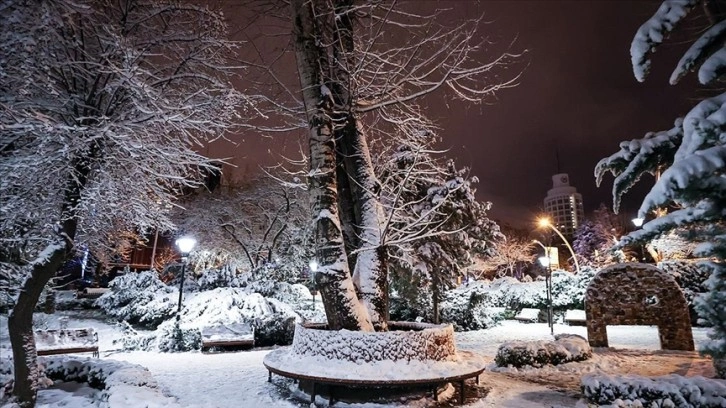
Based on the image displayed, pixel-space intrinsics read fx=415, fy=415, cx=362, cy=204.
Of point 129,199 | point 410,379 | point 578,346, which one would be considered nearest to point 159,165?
point 129,199

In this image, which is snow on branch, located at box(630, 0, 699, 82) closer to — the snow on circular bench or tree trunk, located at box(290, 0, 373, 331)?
the snow on circular bench

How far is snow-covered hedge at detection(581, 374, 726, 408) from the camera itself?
5379 millimetres

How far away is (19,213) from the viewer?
22.6ft

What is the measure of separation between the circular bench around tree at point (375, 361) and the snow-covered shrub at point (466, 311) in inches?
466

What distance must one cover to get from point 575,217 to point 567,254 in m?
81.3

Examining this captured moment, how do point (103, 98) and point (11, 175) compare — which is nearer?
point (11, 175)

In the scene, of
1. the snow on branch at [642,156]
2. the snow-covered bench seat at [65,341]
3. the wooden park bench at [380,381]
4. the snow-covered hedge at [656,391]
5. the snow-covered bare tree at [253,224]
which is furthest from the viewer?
the snow-covered bare tree at [253,224]

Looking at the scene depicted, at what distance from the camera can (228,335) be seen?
1388 cm

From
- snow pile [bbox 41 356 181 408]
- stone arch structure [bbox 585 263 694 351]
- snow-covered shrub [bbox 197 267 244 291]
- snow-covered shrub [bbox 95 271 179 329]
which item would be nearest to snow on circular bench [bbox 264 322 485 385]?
snow pile [bbox 41 356 181 408]

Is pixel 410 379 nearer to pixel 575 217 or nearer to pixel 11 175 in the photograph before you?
pixel 11 175

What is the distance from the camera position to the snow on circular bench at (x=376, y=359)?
6.91 meters

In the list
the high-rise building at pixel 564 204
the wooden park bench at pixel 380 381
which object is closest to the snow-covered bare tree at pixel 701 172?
the wooden park bench at pixel 380 381

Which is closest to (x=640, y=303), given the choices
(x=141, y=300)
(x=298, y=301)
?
(x=298, y=301)

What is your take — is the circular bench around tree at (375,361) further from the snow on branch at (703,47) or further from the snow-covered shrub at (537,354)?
the snow on branch at (703,47)
